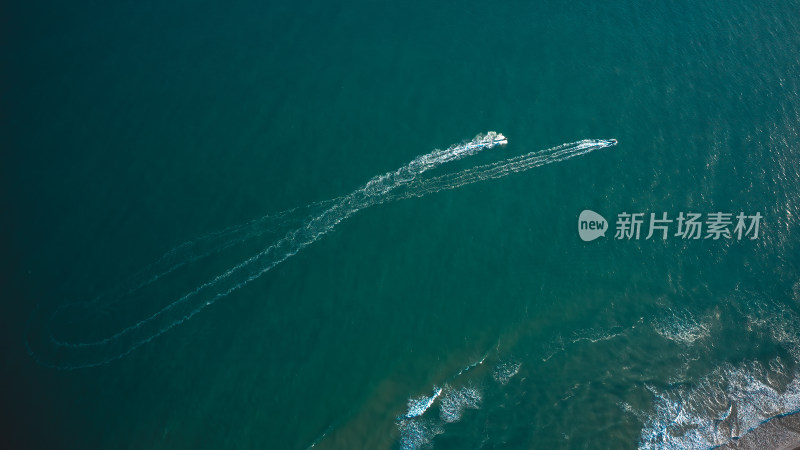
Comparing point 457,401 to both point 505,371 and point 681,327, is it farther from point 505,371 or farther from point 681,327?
point 681,327

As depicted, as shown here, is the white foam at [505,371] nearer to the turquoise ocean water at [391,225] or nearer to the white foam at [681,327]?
the turquoise ocean water at [391,225]

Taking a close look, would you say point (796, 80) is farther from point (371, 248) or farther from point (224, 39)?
point (224, 39)

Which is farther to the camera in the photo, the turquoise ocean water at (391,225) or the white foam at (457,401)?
the turquoise ocean water at (391,225)

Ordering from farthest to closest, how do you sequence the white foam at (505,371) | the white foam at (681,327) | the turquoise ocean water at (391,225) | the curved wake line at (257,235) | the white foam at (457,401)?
the white foam at (681,327), the curved wake line at (257,235), the white foam at (505,371), the turquoise ocean water at (391,225), the white foam at (457,401)

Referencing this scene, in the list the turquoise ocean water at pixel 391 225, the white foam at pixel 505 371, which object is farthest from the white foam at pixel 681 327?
the white foam at pixel 505 371

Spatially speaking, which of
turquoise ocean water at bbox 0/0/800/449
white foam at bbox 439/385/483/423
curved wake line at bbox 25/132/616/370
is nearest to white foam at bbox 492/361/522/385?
turquoise ocean water at bbox 0/0/800/449

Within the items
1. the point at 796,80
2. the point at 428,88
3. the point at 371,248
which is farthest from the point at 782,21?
the point at 371,248

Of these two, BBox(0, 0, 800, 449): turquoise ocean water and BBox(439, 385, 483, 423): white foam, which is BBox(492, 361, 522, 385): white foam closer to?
BBox(0, 0, 800, 449): turquoise ocean water

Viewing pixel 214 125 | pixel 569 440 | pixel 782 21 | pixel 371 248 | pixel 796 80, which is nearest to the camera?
pixel 569 440
